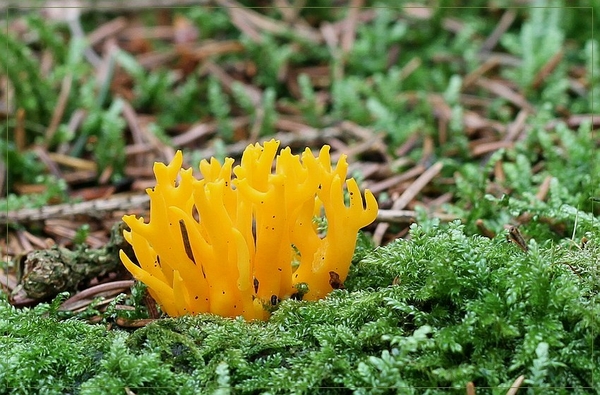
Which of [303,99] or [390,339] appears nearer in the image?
[390,339]

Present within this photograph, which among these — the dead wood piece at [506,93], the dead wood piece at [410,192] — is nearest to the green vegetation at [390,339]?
the dead wood piece at [410,192]

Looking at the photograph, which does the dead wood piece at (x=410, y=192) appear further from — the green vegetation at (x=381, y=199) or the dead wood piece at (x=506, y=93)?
the dead wood piece at (x=506, y=93)

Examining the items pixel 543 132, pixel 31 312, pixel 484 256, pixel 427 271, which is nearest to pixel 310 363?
pixel 427 271

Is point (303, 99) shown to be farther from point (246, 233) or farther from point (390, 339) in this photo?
point (390, 339)

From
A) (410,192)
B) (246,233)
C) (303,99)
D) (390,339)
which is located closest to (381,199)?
(410,192)

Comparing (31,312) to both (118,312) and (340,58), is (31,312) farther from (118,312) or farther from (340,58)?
(340,58)
